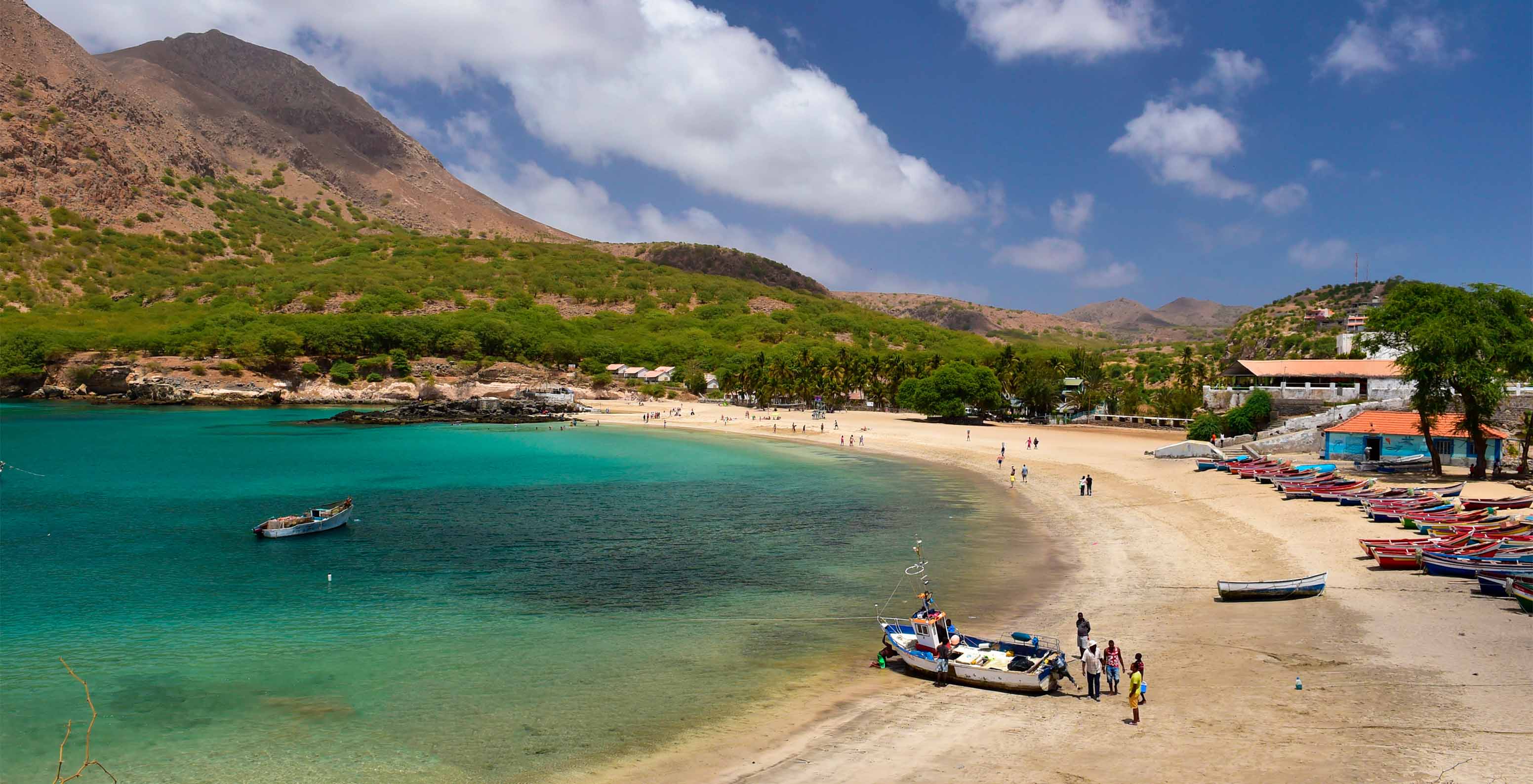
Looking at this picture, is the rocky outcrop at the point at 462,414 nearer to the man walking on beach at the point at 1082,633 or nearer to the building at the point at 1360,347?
the building at the point at 1360,347

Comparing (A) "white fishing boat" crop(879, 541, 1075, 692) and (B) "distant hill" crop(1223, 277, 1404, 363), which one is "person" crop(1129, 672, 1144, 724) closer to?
(A) "white fishing boat" crop(879, 541, 1075, 692)

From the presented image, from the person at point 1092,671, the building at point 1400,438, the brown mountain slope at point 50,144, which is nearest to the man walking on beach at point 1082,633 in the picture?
the person at point 1092,671

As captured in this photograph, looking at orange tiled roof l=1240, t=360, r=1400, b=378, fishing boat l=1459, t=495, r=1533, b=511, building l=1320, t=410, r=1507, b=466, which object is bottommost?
fishing boat l=1459, t=495, r=1533, b=511

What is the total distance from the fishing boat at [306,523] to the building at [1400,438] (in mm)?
52649

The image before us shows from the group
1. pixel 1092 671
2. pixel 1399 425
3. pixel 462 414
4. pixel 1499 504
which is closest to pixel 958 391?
pixel 1399 425

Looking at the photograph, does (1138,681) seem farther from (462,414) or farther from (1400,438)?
(462,414)

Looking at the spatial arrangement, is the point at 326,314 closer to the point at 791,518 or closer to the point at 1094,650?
the point at 791,518

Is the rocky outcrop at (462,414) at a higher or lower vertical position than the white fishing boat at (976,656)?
higher

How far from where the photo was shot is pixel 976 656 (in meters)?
17.7

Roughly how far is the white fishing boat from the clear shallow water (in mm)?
2055

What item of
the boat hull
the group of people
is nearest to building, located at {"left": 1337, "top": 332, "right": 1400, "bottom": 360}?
the group of people

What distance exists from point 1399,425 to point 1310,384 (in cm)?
1867

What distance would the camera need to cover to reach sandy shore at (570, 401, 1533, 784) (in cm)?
1320

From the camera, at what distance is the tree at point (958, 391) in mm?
89688
